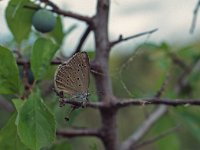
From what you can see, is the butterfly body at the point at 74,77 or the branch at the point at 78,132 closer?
the butterfly body at the point at 74,77

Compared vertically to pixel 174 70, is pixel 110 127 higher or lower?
higher

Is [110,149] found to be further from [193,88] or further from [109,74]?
[193,88]

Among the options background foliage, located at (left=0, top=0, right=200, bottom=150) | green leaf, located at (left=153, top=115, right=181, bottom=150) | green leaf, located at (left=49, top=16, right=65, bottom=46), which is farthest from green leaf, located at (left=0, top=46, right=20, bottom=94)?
green leaf, located at (left=153, top=115, right=181, bottom=150)

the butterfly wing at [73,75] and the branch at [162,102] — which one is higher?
the butterfly wing at [73,75]

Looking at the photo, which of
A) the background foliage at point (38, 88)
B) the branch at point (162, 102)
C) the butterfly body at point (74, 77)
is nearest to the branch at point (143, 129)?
the background foliage at point (38, 88)

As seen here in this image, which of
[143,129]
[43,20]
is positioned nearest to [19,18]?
[43,20]

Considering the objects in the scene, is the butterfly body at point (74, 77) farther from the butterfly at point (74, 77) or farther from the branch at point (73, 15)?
the branch at point (73, 15)

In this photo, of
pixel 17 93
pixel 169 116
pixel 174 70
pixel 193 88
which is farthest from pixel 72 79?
pixel 174 70
